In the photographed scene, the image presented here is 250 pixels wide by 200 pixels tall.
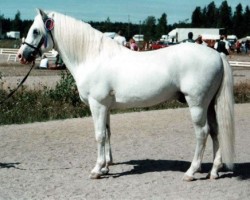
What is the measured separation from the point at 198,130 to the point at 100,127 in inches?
50.0

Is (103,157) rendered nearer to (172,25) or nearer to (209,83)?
(209,83)

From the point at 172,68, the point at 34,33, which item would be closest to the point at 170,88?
the point at 172,68

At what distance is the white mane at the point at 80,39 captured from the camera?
6703mm

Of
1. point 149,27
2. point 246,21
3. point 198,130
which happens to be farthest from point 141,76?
point 246,21

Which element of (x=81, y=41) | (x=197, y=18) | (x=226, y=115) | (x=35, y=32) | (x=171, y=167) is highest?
(x=197, y=18)

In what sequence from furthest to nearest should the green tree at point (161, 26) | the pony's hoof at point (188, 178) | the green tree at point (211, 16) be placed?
the green tree at point (211, 16)
the green tree at point (161, 26)
the pony's hoof at point (188, 178)

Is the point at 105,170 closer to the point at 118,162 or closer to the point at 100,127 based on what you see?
the point at 100,127

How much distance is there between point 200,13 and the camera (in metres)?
141

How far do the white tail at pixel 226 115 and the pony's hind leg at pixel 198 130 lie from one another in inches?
8.8

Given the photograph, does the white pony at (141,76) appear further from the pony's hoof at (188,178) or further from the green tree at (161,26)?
the green tree at (161,26)

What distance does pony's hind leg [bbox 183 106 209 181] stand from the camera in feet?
21.2

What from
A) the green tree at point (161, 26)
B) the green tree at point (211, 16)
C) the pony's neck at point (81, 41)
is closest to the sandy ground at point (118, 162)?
the pony's neck at point (81, 41)

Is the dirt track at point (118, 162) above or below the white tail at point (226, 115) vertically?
below

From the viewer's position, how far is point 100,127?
6715 mm
